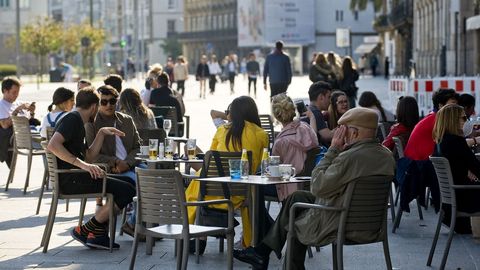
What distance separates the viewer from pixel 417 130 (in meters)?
13.5

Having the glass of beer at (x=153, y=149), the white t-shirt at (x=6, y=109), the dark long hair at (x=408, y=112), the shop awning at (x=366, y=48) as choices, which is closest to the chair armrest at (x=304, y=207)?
the glass of beer at (x=153, y=149)

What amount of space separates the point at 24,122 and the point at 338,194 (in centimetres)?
826

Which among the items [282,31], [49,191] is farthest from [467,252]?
[282,31]

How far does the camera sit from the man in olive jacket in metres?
12.6

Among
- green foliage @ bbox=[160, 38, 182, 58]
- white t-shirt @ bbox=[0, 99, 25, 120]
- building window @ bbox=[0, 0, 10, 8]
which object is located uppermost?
building window @ bbox=[0, 0, 10, 8]

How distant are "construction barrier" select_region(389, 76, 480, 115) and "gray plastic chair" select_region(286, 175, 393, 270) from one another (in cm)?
1969

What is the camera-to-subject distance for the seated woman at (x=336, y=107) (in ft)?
A: 49.2

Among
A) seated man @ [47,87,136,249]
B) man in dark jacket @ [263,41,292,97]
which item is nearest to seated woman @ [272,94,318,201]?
seated man @ [47,87,136,249]

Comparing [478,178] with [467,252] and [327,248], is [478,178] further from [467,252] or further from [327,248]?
[327,248]

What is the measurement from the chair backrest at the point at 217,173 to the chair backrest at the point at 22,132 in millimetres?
6249

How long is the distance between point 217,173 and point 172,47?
149 metres

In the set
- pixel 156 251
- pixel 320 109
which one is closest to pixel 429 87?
pixel 320 109

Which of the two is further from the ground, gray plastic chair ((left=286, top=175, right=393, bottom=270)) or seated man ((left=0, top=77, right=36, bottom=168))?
seated man ((left=0, top=77, right=36, bottom=168))

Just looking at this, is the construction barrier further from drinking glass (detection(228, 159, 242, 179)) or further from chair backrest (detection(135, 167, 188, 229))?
chair backrest (detection(135, 167, 188, 229))
